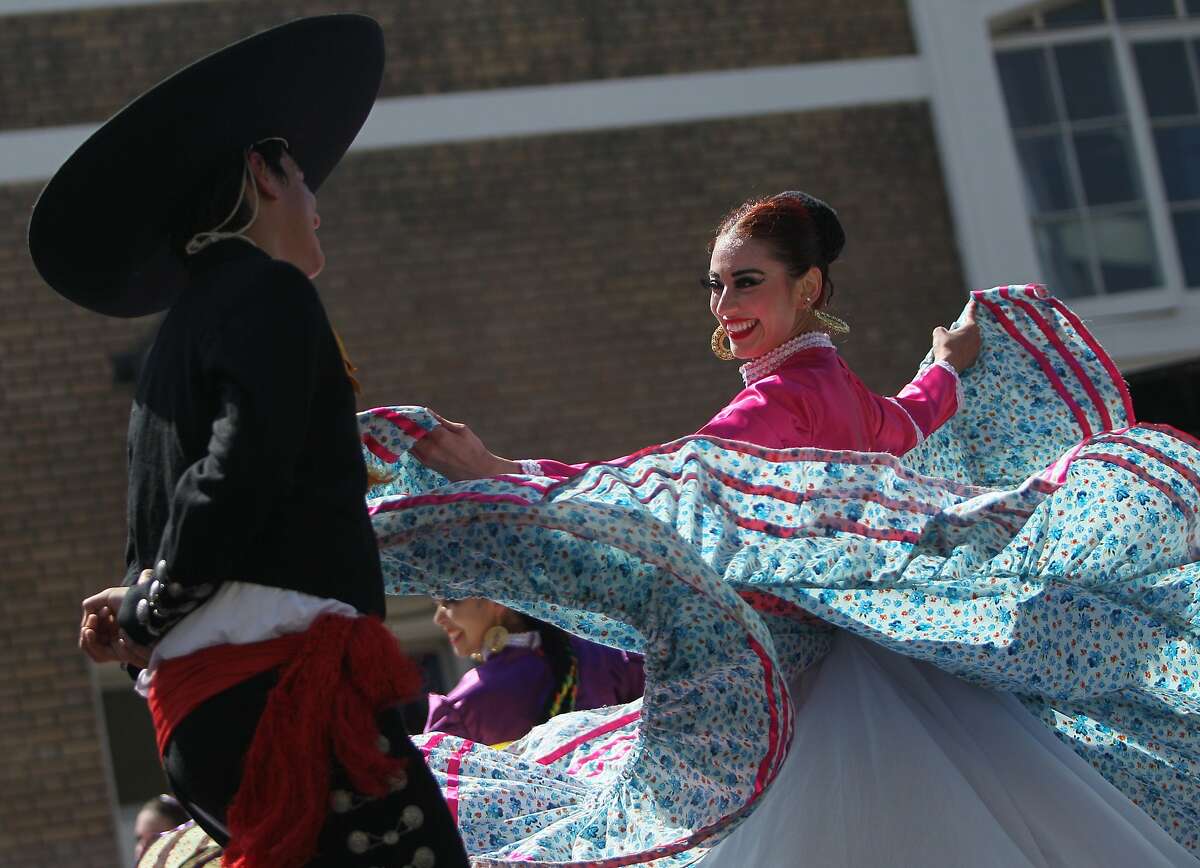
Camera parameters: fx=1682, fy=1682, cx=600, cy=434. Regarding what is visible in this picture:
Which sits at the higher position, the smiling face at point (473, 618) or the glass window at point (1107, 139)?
the glass window at point (1107, 139)

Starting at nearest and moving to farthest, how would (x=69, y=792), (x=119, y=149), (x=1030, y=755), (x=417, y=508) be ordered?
(x=119, y=149)
(x=417, y=508)
(x=1030, y=755)
(x=69, y=792)

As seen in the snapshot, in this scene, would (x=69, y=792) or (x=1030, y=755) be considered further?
(x=69, y=792)

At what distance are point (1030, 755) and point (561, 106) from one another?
24.1ft

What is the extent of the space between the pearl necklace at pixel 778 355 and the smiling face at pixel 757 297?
0.10ft

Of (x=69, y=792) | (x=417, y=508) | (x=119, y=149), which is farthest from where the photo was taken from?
(x=69, y=792)

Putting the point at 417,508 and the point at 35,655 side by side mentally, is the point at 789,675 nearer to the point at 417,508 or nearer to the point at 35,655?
the point at 417,508

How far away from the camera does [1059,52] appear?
10398 mm

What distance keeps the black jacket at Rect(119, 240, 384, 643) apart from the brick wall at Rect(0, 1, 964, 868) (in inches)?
271

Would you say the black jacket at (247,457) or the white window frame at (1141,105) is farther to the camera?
the white window frame at (1141,105)

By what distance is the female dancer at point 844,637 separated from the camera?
2.77 meters

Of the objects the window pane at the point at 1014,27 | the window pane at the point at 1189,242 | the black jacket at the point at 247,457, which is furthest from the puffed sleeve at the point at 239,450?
the window pane at the point at 1189,242

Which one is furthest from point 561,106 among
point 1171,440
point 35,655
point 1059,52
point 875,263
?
point 1171,440

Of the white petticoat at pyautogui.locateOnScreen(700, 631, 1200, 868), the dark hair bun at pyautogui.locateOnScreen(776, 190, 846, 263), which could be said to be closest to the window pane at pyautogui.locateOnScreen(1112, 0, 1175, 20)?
the dark hair bun at pyautogui.locateOnScreen(776, 190, 846, 263)

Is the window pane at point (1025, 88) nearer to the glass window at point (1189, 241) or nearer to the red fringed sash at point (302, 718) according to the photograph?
the glass window at point (1189, 241)
